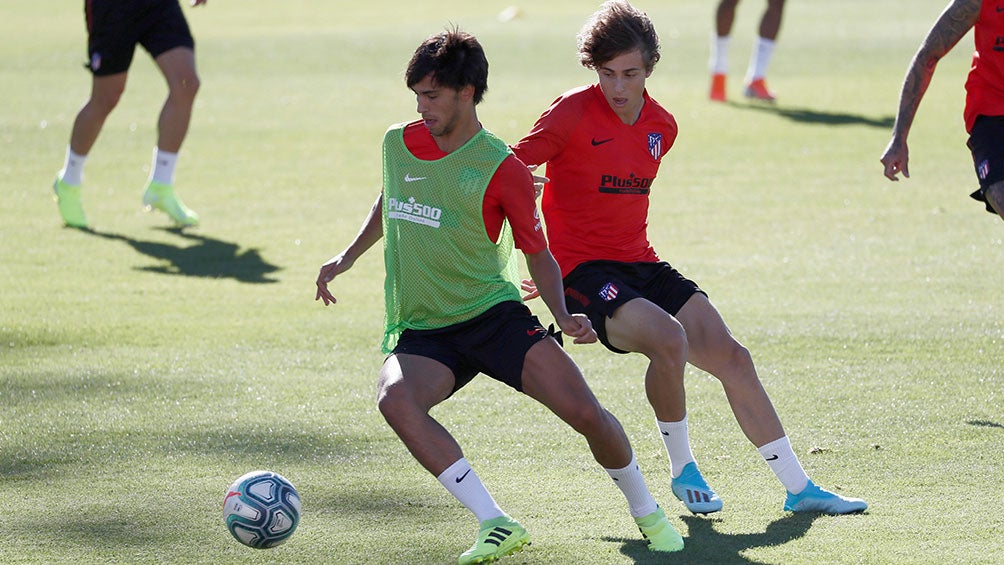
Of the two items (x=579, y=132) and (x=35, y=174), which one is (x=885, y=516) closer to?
(x=579, y=132)

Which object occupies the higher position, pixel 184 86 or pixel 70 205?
pixel 184 86

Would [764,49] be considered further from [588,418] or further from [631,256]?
[588,418]

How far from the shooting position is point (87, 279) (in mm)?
9219

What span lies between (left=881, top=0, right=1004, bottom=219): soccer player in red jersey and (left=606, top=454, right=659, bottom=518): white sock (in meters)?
2.30

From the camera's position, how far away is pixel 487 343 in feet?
15.7

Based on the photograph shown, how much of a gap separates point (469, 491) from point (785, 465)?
53.3 inches

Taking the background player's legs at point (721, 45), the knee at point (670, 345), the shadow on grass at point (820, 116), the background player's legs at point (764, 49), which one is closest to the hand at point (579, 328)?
the knee at point (670, 345)

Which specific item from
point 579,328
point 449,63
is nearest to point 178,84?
point 449,63

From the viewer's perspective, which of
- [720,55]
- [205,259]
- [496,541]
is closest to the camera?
[496,541]

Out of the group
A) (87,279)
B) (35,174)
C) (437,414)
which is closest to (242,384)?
(437,414)

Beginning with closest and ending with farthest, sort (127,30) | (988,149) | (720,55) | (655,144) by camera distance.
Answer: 1. (655,144)
2. (988,149)
3. (127,30)
4. (720,55)

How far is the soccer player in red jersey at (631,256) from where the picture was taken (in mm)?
5141

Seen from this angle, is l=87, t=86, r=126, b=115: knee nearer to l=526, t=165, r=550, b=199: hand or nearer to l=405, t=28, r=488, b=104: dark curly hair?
l=526, t=165, r=550, b=199: hand

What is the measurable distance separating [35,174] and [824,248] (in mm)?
7282
